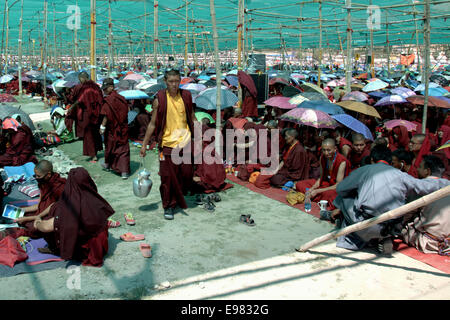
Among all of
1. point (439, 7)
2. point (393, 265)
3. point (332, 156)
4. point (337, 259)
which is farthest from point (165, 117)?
point (439, 7)

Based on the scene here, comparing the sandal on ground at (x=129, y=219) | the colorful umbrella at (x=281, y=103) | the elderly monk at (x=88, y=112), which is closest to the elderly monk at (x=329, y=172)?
the sandal on ground at (x=129, y=219)

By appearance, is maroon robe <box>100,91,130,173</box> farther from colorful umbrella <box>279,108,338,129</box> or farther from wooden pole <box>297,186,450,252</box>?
wooden pole <box>297,186,450,252</box>

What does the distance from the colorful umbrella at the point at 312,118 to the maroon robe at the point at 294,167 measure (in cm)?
38

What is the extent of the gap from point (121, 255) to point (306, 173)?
11.0 ft

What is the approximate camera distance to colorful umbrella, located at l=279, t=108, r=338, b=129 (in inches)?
234

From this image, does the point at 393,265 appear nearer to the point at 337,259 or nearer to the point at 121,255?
the point at 337,259

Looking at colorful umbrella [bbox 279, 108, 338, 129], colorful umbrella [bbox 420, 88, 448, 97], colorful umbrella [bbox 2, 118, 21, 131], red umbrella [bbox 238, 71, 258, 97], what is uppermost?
red umbrella [bbox 238, 71, 258, 97]

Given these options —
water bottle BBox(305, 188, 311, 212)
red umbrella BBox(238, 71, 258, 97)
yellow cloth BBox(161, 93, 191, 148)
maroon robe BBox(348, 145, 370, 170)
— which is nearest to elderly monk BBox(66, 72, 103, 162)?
yellow cloth BBox(161, 93, 191, 148)

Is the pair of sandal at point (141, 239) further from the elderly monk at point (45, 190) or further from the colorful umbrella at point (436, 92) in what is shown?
the colorful umbrella at point (436, 92)

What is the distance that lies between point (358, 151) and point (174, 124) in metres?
2.63

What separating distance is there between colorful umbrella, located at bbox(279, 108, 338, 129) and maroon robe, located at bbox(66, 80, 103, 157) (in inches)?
136

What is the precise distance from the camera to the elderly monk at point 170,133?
185 inches

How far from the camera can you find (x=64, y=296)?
304 centimetres

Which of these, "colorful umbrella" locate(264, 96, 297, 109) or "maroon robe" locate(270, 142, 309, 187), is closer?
"maroon robe" locate(270, 142, 309, 187)
